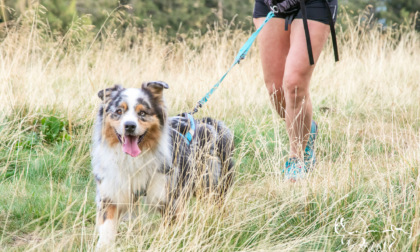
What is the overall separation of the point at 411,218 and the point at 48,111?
11.7 feet

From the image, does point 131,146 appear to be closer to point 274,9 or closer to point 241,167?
point 241,167

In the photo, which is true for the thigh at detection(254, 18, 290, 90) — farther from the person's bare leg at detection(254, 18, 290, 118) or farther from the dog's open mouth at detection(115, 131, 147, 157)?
the dog's open mouth at detection(115, 131, 147, 157)

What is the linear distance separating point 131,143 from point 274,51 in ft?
5.40

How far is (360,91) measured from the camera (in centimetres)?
666

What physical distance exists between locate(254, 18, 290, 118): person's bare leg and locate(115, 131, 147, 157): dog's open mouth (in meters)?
1.38

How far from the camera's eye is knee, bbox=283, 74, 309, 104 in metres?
3.69

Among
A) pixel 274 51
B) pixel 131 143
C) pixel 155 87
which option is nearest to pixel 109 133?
pixel 131 143

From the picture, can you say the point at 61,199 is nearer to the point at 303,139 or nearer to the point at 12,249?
the point at 12,249

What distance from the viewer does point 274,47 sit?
4.01 m

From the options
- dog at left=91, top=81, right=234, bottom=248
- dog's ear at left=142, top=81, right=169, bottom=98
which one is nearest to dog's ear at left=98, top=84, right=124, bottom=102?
dog at left=91, top=81, right=234, bottom=248

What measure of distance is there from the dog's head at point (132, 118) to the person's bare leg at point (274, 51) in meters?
1.19

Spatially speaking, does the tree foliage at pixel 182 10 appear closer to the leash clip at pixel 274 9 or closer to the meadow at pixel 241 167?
the meadow at pixel 241 167

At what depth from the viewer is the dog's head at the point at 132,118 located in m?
2.96

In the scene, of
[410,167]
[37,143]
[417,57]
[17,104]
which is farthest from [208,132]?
[417,57]
